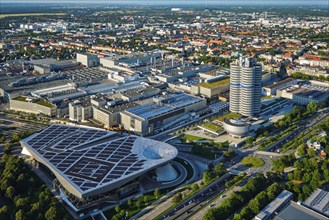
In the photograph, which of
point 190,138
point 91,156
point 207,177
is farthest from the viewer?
point 190,138

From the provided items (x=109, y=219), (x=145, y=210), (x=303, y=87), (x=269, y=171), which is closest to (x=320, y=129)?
(x=269, y=171)

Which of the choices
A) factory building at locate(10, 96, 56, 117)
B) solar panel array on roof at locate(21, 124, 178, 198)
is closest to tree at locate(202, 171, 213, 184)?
solar panel array on roof at locate(21, 124, 178, 198)

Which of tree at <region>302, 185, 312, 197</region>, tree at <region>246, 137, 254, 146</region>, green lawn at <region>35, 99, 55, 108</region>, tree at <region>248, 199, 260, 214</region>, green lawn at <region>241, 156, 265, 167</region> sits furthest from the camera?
green lawn at <region>35, 99, 55, 108</region>

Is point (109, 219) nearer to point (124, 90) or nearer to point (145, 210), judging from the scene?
point (145, 210)

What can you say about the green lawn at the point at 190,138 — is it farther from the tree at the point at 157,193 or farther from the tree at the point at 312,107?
the tree at the point at 312,107

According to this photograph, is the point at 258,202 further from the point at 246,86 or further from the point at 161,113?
the point at 246,86

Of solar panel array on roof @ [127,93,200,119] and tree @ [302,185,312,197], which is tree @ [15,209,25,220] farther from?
tree @ [302,185,312,197]

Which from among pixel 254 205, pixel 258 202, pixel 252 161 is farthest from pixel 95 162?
pixel 252 161

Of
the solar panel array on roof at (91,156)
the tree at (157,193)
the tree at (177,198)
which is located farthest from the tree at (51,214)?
the tree at (177,198)
